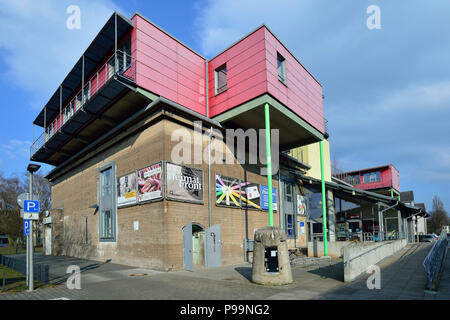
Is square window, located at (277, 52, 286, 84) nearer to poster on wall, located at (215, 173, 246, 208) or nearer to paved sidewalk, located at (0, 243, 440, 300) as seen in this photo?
poster on wall, located at (215, 173, 246, 208)

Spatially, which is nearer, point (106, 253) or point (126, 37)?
point (126, 37)

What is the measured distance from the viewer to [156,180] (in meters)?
14.6

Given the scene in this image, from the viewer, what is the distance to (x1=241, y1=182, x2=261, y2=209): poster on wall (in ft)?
62.7

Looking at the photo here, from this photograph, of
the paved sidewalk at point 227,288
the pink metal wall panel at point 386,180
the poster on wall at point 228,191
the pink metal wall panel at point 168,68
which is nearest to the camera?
the paved sidewalk at point 227,288

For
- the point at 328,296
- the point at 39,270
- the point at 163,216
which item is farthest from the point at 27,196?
the point at 328,296

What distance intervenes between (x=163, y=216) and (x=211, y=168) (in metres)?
4.14

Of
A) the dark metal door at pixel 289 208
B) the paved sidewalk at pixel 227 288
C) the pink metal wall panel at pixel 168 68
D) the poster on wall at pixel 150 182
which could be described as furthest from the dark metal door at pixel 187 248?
the dark metal door at pixel 289 208

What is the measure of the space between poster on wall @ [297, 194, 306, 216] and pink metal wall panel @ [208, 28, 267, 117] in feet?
39.2

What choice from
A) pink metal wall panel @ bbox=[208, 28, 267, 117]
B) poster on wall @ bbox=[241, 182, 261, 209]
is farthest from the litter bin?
poster on wall @ bbox=[241, 182, 261, 209]

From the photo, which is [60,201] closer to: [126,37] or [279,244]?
[126,37]

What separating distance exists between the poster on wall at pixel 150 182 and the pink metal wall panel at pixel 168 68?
3.71 m

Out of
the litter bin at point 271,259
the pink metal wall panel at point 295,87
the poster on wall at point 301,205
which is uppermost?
the pink metal wall panel at point 295,87

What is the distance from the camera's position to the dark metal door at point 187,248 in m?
14.2

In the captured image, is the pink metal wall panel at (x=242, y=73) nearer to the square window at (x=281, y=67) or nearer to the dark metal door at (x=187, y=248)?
the square window at (x=281, y=67)
